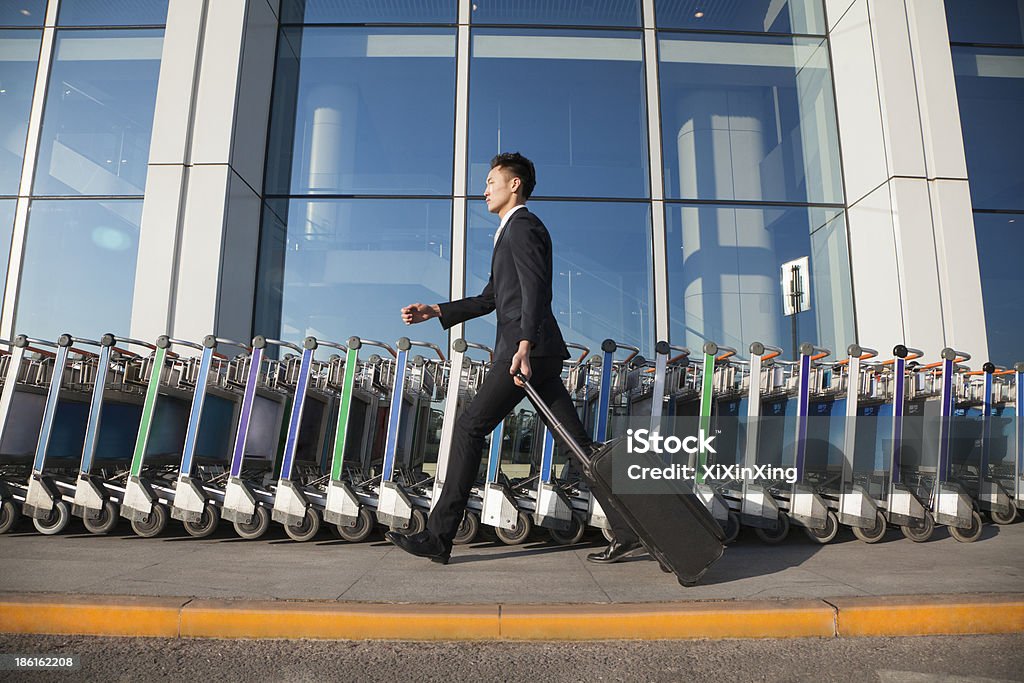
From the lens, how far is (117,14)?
9.64 m

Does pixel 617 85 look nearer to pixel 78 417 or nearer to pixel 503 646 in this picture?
pixel 78 417

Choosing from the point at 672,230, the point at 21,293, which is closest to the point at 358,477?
the point at 672,230

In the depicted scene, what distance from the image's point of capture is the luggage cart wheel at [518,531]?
4375 mm

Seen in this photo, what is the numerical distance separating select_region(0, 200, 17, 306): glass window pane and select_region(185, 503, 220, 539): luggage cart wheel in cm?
634

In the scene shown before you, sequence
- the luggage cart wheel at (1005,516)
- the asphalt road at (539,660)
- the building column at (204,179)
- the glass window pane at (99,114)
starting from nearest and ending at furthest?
1. the asphalt road at (539,660)
2. the luggage cart wheel at (1005,516)
3. the building column at (204,179)
4. the glass window pane at (99,114)

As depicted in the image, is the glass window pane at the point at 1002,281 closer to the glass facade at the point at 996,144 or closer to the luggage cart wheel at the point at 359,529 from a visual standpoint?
the glass facade at the point at 996,144

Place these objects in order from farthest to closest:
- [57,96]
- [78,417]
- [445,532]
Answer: [57,96], [78,417], [445,532]

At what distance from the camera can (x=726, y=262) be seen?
8.84 meters

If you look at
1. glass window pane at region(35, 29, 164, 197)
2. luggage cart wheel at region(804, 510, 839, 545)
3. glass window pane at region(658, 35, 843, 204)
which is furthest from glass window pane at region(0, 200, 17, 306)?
luggage cart wheel at region(804, 510, 839, 545)

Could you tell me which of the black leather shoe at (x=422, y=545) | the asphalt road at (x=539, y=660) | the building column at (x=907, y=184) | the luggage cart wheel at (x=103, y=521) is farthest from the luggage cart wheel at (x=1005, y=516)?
the luggage cart wheel at (x=103, y=521)

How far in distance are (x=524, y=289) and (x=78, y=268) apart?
26.1 feet

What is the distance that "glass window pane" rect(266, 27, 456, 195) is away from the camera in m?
9.25

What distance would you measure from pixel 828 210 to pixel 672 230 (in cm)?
219

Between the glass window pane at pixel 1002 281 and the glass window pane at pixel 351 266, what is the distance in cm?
689
